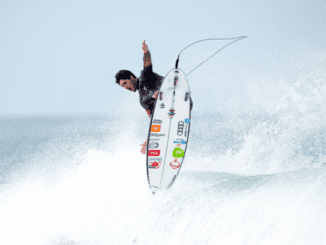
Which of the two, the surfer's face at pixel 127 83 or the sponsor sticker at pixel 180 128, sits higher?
the surfer's face at pixel 127 83

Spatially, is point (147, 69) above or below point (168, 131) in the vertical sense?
above

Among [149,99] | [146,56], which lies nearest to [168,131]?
[149,99]

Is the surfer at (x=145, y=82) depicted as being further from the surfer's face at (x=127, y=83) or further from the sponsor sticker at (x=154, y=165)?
the sponsor sticker at (x=154, y=165)

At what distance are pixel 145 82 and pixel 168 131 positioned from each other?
4.59 feet

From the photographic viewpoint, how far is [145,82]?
4699 millimetres

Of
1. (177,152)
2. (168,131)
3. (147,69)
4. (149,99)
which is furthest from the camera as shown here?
(177,152)

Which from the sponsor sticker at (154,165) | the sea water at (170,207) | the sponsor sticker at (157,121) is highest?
the sponsor sticker at (157,121)

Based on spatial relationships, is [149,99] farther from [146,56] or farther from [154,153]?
[154,153]

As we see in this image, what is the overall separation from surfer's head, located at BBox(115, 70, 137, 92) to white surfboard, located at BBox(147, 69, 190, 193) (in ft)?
2.37

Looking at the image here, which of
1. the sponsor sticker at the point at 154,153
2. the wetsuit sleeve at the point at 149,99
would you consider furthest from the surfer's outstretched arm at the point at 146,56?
the sponsor sticker at the point at 154,153

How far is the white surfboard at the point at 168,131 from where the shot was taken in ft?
16.1

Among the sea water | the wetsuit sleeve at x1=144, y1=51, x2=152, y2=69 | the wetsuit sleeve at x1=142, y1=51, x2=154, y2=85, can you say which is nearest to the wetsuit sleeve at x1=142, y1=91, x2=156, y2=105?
the wetsuit sleeve at x1=142, y1=51, x2=154, y2=85

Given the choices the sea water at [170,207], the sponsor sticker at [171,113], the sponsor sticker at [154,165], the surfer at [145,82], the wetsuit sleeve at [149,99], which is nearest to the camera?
the sea water at [170,207]

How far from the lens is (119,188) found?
621 centimetres
